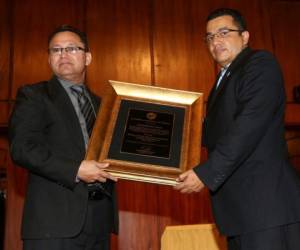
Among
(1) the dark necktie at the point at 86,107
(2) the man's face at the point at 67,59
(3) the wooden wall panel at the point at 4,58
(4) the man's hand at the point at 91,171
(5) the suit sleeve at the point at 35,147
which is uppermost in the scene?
(3) the wooden wall panel at the point at 4,58

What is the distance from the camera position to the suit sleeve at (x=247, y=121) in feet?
5.64

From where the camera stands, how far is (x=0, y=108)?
4230 mm

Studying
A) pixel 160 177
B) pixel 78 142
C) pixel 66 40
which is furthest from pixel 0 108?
pixel 160 177

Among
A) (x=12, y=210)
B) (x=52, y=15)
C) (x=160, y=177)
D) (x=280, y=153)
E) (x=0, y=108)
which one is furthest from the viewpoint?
(x=52, y=15)

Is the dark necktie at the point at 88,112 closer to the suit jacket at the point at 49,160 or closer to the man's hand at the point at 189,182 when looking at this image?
the suit jacket at the point at 49,160

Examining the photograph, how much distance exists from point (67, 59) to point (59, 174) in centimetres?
71

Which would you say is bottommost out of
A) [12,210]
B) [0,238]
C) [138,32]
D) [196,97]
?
[0,238]

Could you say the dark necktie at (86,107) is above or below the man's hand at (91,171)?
above

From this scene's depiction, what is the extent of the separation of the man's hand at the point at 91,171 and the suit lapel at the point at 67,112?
0.12 metres

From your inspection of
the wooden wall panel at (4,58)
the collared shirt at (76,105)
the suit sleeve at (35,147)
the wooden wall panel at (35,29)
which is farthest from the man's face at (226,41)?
the wooden wall panel at (4,58)

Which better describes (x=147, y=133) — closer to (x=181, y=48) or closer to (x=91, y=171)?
(x=91, y=171)

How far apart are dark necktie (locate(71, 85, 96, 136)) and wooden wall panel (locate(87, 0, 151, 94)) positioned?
227cm

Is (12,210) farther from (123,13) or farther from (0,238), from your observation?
(123,13)

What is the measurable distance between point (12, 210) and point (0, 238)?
0.35m
